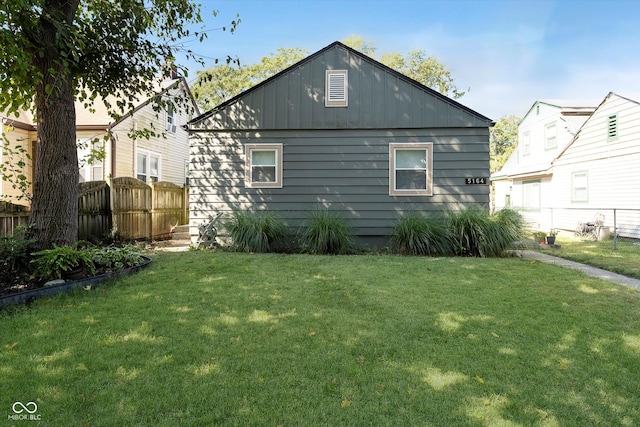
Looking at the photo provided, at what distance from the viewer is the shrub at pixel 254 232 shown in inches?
323

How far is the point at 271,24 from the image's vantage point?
1416 cm

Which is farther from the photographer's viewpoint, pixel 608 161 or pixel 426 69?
pixel 426 69

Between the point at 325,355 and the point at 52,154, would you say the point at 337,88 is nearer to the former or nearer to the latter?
the point at 52,154

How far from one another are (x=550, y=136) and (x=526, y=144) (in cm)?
193

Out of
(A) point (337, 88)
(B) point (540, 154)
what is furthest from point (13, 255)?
(B) point (540, 154)

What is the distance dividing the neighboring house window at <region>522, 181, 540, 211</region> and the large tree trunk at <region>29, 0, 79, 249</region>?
1714 centimetres

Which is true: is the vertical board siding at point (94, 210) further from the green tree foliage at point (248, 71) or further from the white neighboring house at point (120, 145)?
the green tree foliage at point (248, 71)

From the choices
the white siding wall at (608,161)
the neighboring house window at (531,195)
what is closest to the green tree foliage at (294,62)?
the neighboring house window at (531,195)

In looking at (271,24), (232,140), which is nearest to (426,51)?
(271,24)

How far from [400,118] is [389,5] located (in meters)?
8.57

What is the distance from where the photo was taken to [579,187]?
13562 mm

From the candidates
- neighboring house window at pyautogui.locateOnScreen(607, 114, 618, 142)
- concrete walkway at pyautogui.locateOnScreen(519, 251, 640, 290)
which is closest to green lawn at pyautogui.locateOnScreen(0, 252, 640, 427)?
concrete walkway at pyautogui.locateOnScreen(519, 251, 640, 290)

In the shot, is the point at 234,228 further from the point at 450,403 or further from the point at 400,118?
the point at 450,403

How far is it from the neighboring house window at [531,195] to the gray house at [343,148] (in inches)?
373
